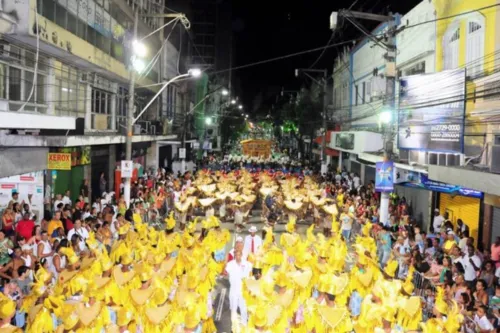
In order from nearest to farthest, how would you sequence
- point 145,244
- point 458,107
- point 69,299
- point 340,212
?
point 69,299
point 145,244
point 458,107
point 340,212

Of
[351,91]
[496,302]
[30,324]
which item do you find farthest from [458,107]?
[351,91]

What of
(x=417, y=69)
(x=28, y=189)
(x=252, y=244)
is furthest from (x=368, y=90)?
(x=252, y=244)

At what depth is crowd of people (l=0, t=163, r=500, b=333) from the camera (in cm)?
700

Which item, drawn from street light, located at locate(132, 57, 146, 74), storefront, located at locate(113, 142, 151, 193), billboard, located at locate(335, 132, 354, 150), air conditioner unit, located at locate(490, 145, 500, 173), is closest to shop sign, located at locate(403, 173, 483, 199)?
air conditioner unit, located at locate(490, 145, 500, 173)

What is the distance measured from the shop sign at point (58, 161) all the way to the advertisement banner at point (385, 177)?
8.66 metres

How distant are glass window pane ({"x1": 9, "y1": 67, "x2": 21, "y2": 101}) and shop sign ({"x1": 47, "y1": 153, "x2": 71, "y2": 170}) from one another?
160 cm

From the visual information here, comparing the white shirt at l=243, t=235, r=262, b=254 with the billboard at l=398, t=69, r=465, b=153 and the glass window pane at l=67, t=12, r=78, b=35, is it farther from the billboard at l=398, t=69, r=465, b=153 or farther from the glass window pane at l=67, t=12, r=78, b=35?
the glass window pane at l=67, t=12, r=78, b=35

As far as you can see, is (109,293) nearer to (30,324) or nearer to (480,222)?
(30,324)

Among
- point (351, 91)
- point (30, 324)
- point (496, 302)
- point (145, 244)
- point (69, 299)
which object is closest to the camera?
point (30, 324)

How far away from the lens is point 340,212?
60.5 ft

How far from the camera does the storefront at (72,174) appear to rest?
55.9 feet

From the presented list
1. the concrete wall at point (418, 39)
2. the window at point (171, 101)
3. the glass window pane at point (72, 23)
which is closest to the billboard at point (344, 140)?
the concrete wall at point (418, 39)

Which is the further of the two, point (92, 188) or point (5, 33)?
point (92, 188)

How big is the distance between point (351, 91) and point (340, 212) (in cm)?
1659
